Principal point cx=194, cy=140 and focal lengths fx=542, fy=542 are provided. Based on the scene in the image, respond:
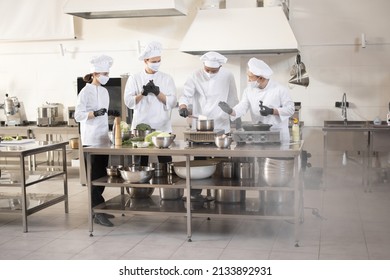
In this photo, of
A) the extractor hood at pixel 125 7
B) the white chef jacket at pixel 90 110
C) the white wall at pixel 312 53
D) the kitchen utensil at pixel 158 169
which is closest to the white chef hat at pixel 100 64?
the white chef jacket at pixel 90 110

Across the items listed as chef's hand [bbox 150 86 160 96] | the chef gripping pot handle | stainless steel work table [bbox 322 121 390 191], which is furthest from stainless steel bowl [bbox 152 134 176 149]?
stainless steel work table [bbox 322 121 390 191]

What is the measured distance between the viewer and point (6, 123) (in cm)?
716

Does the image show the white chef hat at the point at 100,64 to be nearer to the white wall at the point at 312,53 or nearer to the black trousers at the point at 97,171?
the black trousers at the point at 97,171

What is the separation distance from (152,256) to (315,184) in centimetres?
263

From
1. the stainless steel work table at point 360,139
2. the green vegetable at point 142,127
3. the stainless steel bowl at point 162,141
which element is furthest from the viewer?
the stainless steel work table at point 360,139

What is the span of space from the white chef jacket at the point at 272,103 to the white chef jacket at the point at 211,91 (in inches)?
13.3

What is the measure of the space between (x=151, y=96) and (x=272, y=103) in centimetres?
107

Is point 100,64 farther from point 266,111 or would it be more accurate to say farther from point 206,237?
point 206,237

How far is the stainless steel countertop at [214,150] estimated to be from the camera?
147 inches

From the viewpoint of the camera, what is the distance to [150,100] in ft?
15.8

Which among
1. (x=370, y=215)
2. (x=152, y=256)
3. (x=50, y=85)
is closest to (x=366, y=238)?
(x=370, y=215)

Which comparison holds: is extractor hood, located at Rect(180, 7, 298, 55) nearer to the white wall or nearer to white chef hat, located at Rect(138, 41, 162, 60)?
the white wall

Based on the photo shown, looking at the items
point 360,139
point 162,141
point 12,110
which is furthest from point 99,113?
point 12,110

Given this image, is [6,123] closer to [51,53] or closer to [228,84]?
[51,53]
